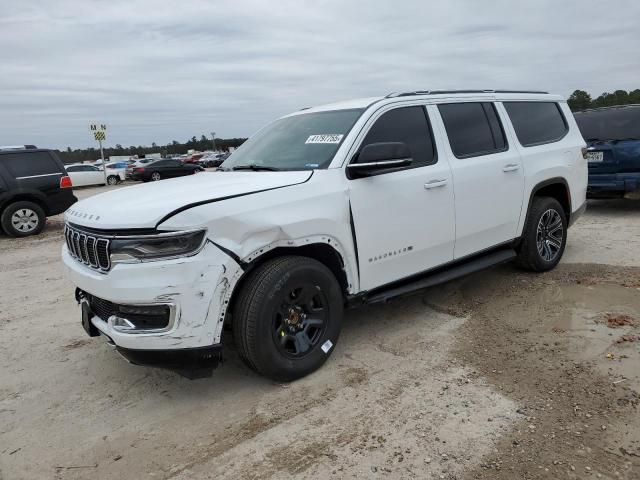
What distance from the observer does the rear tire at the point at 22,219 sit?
34.3ft

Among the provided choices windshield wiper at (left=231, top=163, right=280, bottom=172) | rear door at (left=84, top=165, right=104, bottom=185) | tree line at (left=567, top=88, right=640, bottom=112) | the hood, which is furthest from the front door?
rear door at (left=84, top=165, right=104, bottom=185)

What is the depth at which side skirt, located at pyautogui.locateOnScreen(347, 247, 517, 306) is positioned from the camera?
391 cm

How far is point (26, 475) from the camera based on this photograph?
2750 millimetres

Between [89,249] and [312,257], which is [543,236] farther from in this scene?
[89,249]

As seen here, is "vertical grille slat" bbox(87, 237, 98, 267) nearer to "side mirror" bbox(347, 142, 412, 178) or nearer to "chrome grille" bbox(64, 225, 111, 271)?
"chrome grille" bbox(64, 225, 111, 271)

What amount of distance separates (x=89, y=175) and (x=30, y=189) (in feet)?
60.8

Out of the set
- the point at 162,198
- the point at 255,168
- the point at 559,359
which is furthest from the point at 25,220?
the point at 559,359

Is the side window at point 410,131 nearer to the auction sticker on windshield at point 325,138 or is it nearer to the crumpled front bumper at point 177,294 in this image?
the auction sticker on windshield at point 325,138

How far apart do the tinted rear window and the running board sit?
9.51 metres

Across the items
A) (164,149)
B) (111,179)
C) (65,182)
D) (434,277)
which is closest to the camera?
(434,277)

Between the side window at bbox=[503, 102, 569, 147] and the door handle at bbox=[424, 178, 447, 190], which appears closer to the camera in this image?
the door handle at bbox=[424, 178, 447, 190]

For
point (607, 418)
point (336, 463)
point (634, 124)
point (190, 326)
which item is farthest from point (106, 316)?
point (634, 124)

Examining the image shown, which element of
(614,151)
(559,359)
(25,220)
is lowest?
(559,359)

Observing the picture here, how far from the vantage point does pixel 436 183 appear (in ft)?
13.7
